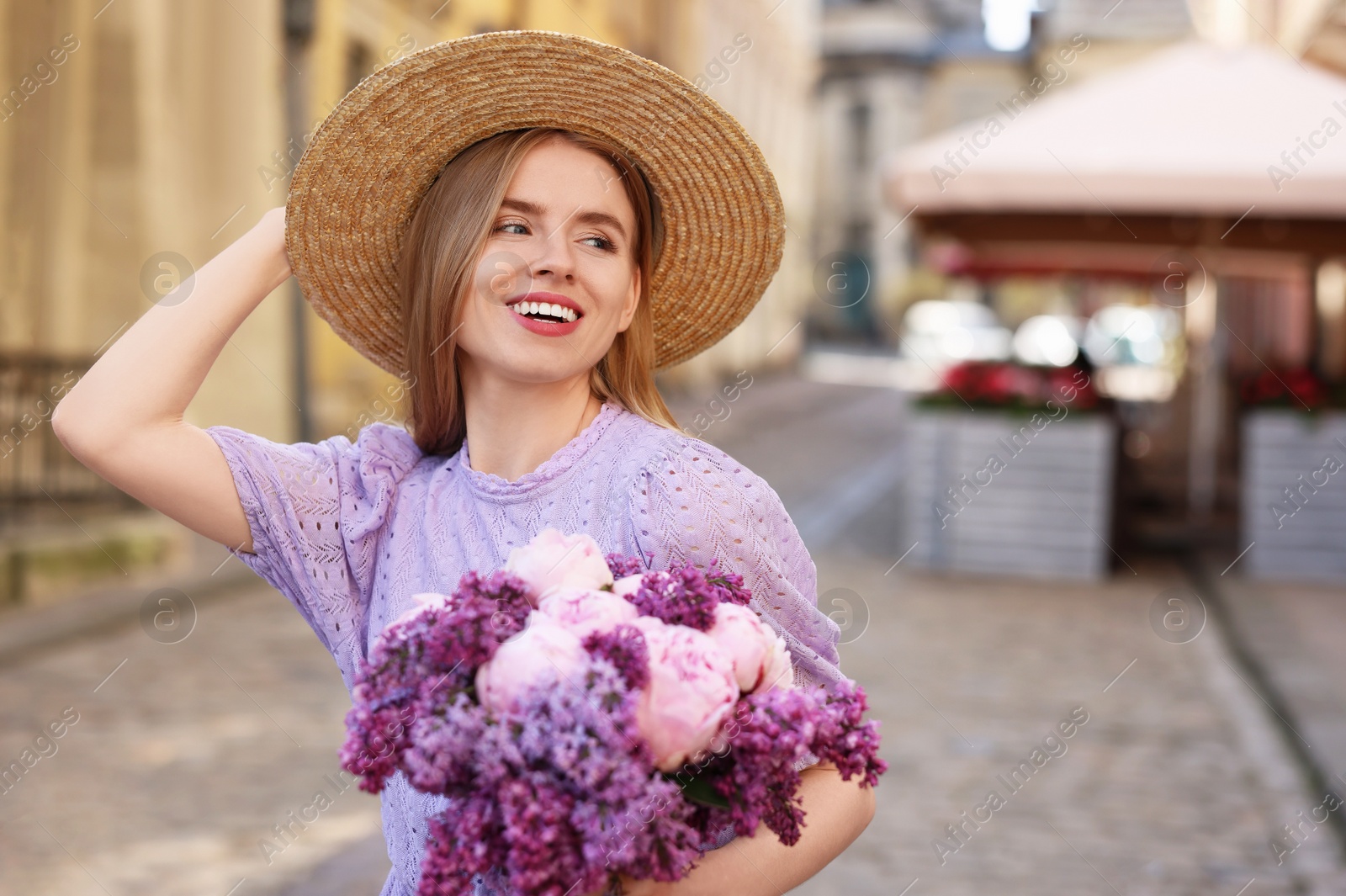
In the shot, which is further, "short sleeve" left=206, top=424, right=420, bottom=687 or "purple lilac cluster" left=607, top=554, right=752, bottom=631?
"short sleeve" left=206, top=424, right=420, bottom=687

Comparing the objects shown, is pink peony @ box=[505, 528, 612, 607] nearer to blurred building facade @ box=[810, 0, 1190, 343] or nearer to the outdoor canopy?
the outdoor canopy

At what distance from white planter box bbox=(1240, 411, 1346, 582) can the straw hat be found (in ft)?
26.5

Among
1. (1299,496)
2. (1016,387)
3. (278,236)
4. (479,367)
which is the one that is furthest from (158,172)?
(479,367)

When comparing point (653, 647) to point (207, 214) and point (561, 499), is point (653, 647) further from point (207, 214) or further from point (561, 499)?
point (207, 214)

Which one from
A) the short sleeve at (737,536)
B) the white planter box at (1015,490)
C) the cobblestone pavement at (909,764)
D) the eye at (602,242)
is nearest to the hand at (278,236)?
the eye at (602,242)

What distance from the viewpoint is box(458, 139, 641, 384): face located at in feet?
5.78

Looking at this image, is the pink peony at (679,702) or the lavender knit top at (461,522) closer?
the pink peony at (679,702)

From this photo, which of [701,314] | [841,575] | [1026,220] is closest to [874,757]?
[701,314]

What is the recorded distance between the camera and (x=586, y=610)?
136 cm

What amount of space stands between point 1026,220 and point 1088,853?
21.9 ft

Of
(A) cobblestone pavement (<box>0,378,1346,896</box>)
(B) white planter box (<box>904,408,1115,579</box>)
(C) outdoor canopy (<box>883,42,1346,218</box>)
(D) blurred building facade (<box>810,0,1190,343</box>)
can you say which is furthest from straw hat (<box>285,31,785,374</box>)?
(D) blurred building facade (<box>810,0,1190,343</box>)

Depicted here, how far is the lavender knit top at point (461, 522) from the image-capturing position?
1.68m

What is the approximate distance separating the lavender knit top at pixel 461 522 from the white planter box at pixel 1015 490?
7.82m

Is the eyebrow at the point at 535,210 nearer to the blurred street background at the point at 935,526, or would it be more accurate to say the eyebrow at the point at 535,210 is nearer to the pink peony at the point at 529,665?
the pink peony at the point at 529,665
